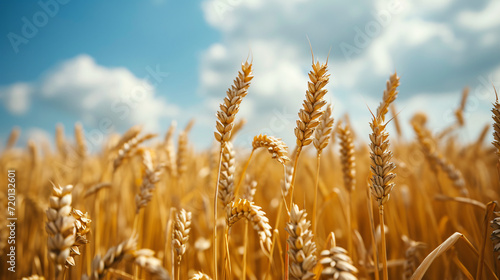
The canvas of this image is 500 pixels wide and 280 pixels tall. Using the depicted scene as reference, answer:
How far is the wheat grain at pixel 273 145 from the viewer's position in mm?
762

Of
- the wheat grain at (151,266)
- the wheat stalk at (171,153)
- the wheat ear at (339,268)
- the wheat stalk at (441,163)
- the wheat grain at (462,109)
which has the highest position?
the wheat grain at (462,109)

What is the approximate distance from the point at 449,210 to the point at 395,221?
33 cm

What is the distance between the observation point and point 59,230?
53 centimetres

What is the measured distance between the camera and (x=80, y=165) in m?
2.09

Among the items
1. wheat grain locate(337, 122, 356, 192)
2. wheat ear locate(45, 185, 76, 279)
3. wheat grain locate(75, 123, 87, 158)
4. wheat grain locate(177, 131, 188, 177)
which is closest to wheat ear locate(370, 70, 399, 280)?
wheat grain locate(337, 122, 356, 192)

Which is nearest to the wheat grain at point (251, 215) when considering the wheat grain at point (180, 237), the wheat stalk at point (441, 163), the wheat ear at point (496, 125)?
the wheat grain at point (180, 237)

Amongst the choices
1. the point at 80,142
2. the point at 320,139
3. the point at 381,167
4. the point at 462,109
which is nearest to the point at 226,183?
the point at 320,139

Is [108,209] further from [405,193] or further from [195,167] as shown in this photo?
[405,193]

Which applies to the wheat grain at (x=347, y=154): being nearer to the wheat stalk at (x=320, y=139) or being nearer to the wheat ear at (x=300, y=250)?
the wheat stalk at (x=320, y=139)

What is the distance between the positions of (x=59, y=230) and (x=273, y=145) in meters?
0.54

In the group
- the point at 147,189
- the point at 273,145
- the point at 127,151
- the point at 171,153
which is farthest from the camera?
the point at 171,153

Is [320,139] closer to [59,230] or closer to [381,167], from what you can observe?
[381,167]

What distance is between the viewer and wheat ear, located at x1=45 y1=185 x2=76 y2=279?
0.52 meters

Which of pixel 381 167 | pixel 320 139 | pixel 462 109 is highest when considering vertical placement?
pixel 462 109
